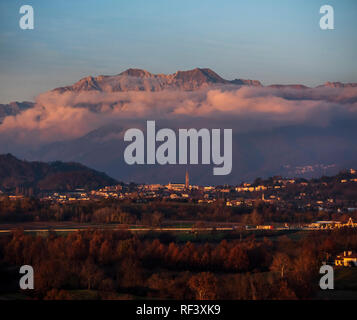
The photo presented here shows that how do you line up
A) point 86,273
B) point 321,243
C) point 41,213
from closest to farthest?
point 86,273, point 321,243, point 41,213

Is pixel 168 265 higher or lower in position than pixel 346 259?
lower

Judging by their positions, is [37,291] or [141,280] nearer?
[37,291]

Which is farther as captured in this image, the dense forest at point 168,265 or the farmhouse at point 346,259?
the farmhouse at point 346,259

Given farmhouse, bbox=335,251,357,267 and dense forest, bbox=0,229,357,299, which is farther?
farmhouse, bbox=335,251,357,267

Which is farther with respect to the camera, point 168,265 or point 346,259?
point 168,265
